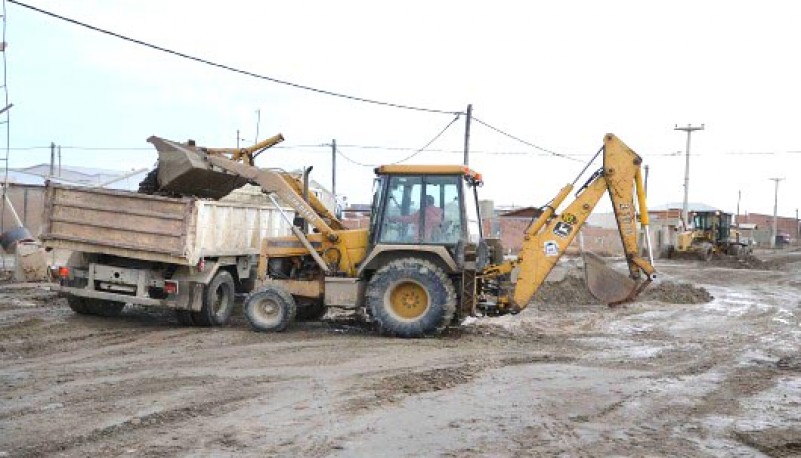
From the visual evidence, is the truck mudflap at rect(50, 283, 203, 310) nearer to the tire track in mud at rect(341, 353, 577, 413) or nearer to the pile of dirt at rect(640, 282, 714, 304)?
the tire track in mud at rect(341, 353, 577, 413)

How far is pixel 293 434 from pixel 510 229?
3869 cm

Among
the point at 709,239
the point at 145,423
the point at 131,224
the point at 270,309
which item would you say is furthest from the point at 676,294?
the point at 709,239

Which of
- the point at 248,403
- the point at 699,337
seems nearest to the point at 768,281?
the point at 699,337

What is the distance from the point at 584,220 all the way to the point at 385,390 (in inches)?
206

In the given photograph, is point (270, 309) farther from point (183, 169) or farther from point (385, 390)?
point (385, 390)

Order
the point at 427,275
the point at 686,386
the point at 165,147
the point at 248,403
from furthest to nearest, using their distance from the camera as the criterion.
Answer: the point at 165,147 < the point at 427,275 < the point at 686,386 < the point at 248,403

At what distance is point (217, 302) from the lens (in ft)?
39.5

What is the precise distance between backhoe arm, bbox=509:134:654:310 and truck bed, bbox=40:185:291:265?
15.5 ft

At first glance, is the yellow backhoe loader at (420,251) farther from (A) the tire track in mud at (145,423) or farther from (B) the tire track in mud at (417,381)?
(A) the tire track in mud at (145,423)

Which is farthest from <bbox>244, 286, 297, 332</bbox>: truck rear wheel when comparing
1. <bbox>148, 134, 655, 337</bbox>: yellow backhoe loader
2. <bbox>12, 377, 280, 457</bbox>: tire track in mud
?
<bbox>12, 377, 280, 457</bbox>: tire track in mud

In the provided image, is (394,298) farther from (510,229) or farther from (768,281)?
(510,229)

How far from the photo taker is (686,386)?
8.05 metres

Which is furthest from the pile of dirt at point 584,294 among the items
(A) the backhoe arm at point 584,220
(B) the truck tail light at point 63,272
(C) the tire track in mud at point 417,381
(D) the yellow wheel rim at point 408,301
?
(B) the truck tail light at point 63,272

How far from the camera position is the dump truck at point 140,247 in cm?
1098
